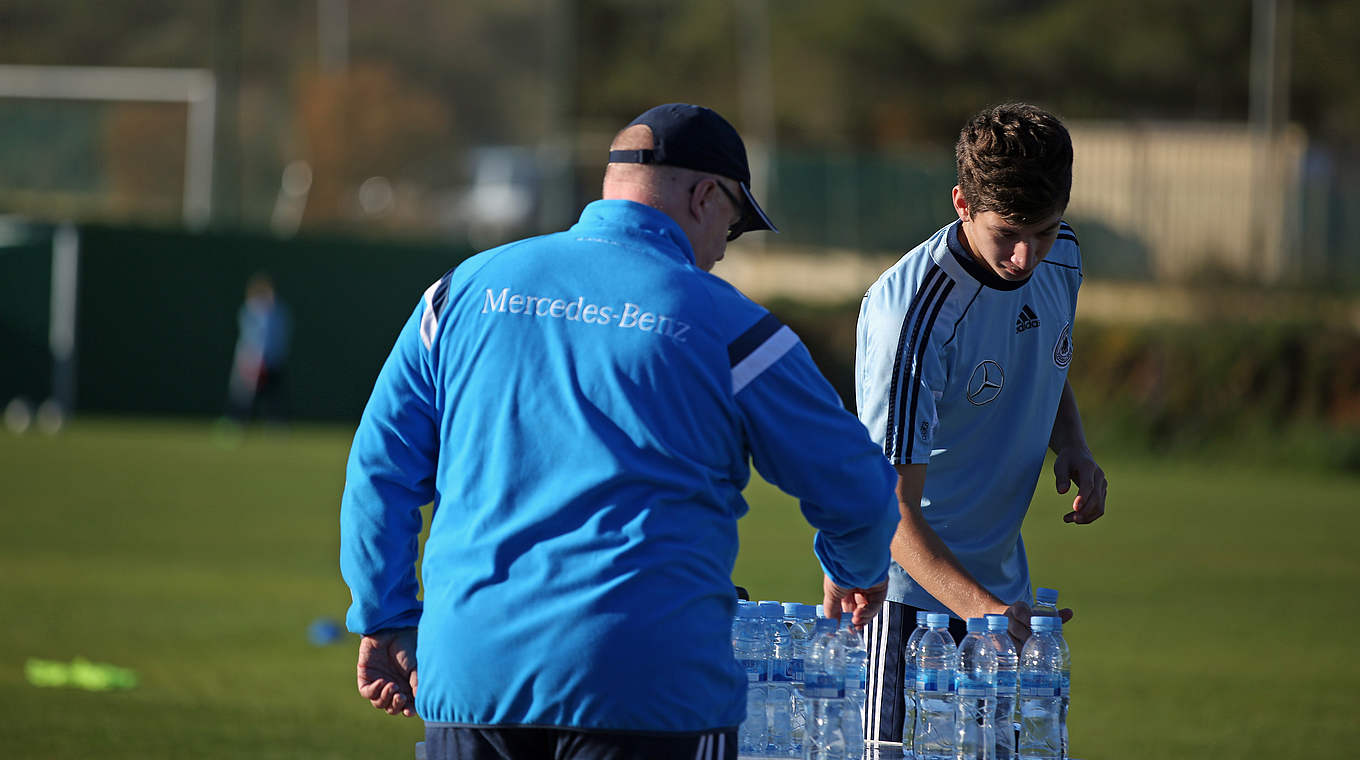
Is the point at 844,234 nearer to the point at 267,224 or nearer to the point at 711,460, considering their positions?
the point at 267,224

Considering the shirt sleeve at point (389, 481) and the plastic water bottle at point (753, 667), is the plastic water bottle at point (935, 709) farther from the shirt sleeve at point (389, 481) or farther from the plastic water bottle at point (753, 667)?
the shirt sleeve at point (389, 481)

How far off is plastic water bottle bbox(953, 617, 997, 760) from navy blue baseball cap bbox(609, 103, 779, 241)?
139 cm

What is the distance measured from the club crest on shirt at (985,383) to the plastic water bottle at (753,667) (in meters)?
0.86

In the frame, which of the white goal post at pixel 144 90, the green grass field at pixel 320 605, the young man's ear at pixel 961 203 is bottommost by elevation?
the green grass field at pixel 320 605

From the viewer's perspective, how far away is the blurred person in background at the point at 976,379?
4.27 meters

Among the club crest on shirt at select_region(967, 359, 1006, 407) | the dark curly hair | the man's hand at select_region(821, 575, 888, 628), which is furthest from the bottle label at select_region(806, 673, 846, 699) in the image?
the dark curly hair

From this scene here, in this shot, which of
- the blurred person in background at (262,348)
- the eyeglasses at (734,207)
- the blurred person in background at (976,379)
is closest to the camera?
the eyeglasses at (734,207)

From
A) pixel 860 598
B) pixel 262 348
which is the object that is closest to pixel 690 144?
pixel 860 598

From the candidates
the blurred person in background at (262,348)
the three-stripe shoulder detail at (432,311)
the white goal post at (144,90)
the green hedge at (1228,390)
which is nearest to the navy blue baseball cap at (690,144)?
the three-stripe shoulder detail at (432,311)

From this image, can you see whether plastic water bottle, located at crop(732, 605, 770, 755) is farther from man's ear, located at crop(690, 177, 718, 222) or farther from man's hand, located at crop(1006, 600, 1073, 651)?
man's ear, located at crop(690, 177, 718, 222)

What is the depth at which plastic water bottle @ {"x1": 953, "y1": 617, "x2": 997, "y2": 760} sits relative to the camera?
4129 millimetres

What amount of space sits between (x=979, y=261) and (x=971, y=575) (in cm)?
91

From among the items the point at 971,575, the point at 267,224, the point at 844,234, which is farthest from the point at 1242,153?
the point at 971,575

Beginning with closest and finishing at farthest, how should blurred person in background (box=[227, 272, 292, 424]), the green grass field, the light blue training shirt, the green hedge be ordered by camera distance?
the light blue training shirt → the green grass field → blurred person in background (box=[227, 272, 292, 424]) → the green hedge
